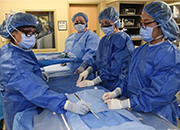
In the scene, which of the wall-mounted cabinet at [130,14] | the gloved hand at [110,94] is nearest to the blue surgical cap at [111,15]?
the gloved hand at [110,94]

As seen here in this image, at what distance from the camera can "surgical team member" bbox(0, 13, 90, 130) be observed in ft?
3.85

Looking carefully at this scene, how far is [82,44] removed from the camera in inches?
100

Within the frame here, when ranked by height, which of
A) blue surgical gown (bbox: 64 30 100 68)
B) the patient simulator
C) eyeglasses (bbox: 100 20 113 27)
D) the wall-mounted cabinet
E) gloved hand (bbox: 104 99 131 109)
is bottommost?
the patient simulator

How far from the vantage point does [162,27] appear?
1.30m

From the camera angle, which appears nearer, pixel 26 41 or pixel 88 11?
pixel 26 41

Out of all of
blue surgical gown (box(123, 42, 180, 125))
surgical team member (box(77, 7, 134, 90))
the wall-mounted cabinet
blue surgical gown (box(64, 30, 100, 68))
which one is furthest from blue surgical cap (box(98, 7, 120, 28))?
the wall-mounted cabinet

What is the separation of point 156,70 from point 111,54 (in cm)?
81

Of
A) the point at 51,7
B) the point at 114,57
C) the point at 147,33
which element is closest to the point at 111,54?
the point at 114,57

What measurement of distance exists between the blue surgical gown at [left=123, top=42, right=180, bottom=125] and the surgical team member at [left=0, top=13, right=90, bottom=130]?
0.41 metres

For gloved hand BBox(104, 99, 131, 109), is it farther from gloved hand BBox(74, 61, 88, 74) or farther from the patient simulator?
gloved hand BBox(74, 61, 88, 74)

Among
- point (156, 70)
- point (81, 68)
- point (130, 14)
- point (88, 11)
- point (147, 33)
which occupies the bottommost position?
point (81, 68)

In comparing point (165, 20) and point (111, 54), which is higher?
point (165, 20)

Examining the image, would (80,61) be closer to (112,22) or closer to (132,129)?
(112,22)

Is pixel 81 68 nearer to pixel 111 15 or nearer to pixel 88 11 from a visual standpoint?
pixel 111 15
